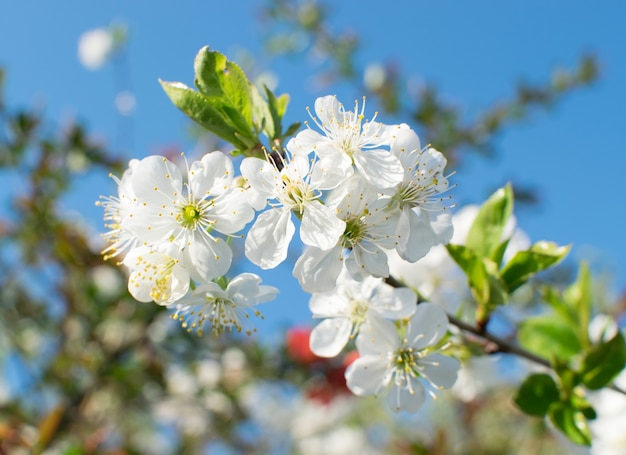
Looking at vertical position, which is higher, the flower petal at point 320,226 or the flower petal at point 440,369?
the flower petal at point 320,226

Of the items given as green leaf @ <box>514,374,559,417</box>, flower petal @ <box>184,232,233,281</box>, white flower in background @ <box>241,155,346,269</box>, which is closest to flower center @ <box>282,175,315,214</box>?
white flower in background @ <box>241,155,346,269</box>

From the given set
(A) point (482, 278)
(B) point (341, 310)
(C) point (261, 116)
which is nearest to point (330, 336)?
(B) point (341, 310)

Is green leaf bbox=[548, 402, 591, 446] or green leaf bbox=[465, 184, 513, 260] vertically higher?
green leaf bbox=[465, 184, 513, 260]

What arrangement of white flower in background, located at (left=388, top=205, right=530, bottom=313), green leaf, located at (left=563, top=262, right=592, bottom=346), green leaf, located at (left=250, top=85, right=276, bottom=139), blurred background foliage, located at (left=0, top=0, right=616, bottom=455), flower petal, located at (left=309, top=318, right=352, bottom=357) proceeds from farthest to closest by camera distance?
blurred background foliage, located at (left=0, top=0, right=616, bottom=455) → white flower in background, located at (left=388, top=205, right=530, bottom=313) → green leaf, located at (left=563, top=262, right=592, bottom=346) → flower petal, located at (left=309, top=318, right=352, bottom=357) → green leaf, located at (left=250, top=85, right=276, bottom=139)

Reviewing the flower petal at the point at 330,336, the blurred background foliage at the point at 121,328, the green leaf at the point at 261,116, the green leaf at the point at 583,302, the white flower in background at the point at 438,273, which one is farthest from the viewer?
the blurred background foliage at the point at 121,328

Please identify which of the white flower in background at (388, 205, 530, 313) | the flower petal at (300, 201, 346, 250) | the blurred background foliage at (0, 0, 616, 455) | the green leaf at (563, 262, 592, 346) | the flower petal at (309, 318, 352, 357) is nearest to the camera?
the flower petal at (300, 201, 346, 250)

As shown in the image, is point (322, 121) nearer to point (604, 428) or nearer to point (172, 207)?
point (172, 207)

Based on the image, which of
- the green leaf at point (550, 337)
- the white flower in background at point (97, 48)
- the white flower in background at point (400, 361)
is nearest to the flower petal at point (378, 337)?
the white flower in background at point (400, 361)

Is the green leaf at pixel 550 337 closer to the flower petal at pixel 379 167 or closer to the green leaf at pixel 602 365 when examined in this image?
the green leaf at pixel 602 365

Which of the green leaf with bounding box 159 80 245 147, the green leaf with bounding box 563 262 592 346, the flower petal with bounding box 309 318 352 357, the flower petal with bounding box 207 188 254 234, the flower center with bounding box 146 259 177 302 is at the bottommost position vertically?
the flower center with bounding box 146 259 177 302

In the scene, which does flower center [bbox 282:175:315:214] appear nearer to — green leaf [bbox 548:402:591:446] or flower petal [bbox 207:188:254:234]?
flower petal [bbox 207:188:254:234]
